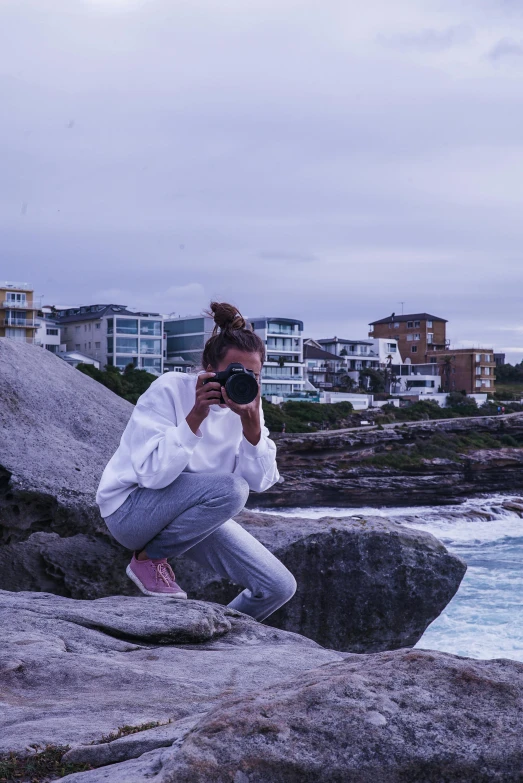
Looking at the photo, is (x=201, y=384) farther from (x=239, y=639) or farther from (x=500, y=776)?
(x=500, y=776)

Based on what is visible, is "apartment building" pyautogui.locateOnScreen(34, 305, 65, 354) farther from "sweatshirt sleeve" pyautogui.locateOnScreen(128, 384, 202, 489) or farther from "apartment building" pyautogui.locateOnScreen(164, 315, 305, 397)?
"sweatshirt sleeve" pyautogui.locateOnScreen(128, 384, 202, 489)

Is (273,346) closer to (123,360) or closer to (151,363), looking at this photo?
(151,363)

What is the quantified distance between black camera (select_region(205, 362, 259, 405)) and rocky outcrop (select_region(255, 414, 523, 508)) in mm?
29744

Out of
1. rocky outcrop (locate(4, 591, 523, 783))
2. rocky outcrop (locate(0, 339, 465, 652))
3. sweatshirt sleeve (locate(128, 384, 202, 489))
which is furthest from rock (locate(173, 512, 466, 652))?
rocky outcrop (locate(4, 591, 523, 783))

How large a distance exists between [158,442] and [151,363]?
175 ft

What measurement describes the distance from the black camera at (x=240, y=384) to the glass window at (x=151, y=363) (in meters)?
52.4

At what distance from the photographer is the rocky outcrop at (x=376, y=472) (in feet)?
117

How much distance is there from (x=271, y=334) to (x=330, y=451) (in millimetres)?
25011

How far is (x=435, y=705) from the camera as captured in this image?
194cm

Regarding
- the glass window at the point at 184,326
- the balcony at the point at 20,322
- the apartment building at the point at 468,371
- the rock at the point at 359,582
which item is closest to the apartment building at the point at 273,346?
the glass window at the point at 184,326

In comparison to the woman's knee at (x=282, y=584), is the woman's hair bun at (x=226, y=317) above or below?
above

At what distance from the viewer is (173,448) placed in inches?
152

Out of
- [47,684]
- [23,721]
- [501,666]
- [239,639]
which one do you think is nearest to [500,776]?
[501,666]

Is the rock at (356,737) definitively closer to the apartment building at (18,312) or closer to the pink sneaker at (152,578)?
the pink sneaker at (152,578)
